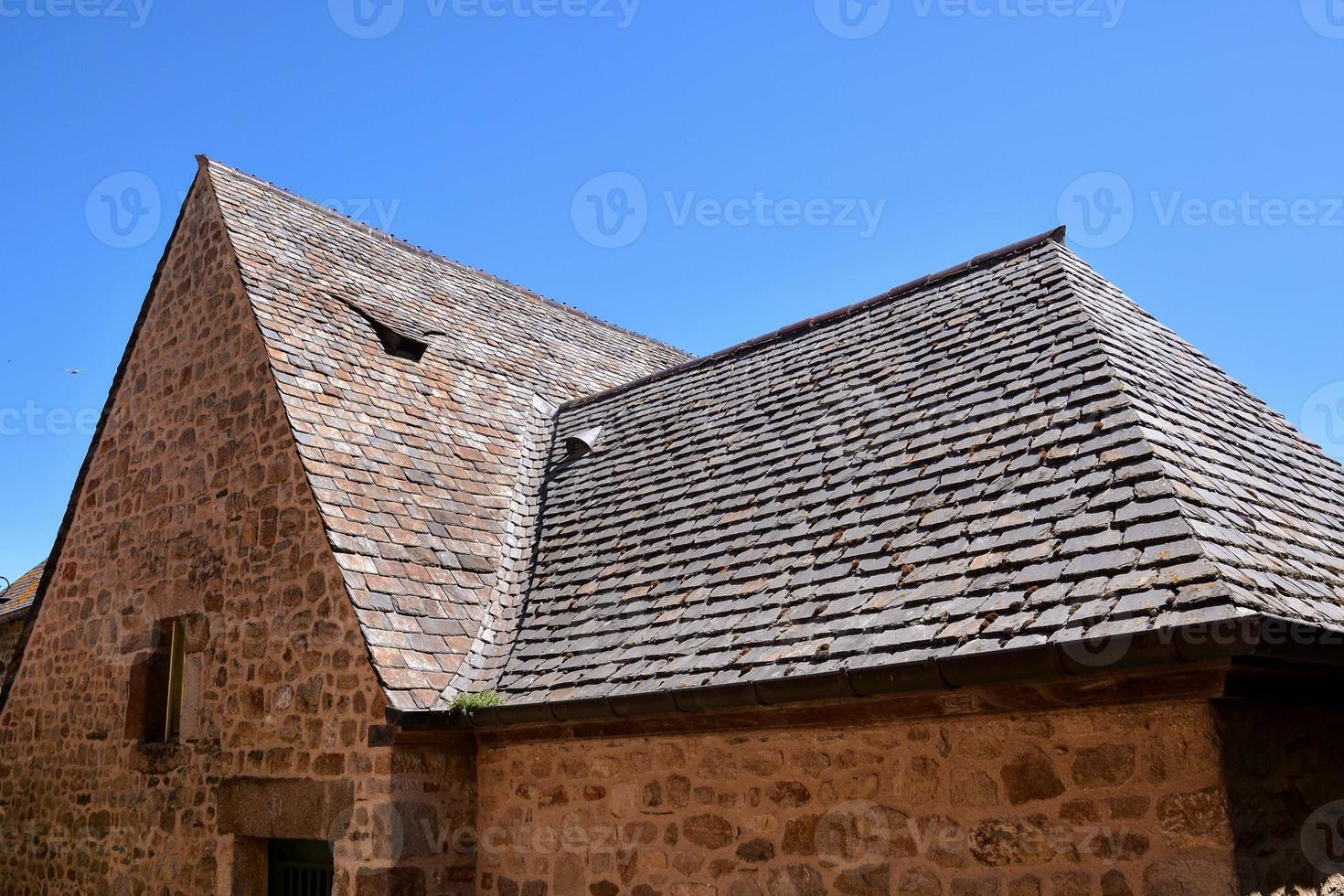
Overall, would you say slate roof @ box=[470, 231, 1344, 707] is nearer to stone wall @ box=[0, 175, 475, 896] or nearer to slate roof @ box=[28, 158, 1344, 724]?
slate roof @ box=[28, 158, 1344, 724]

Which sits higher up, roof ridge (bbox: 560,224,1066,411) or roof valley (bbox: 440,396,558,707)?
roof ridge (bbox: 560,224,1066,411)

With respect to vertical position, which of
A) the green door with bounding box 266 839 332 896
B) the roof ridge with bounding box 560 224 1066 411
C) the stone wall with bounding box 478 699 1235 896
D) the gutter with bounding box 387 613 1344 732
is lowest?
the green door with bounding box 266 839 332 896

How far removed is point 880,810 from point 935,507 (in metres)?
1.70

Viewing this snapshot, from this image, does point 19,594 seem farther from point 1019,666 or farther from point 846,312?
point 1019,666

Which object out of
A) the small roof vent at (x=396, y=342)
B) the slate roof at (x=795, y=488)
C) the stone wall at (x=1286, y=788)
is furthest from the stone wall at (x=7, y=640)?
the stone wall at (x=1286, y=788)

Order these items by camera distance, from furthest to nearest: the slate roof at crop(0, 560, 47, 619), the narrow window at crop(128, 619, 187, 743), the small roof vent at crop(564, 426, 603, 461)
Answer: the slate roof at crop(0, 560, 47, 619)
the small roof vent at crop(564, 426, 603, 461)
the narrow window at crop(128, 619, 187, 743)

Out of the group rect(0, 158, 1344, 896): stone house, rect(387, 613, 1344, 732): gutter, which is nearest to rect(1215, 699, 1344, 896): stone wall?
rect(0, 158, 1344, 896): stone house

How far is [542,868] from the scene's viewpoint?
6.32 metres

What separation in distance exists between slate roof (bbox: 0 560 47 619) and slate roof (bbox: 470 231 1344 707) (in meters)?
8.05

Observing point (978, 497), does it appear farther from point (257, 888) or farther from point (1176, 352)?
point (257, 888)

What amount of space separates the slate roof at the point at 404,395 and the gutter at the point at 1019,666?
5.46ft

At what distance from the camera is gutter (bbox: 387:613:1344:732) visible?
3748mm

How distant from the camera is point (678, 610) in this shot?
6.48m

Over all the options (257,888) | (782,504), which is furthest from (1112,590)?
(257,888)
